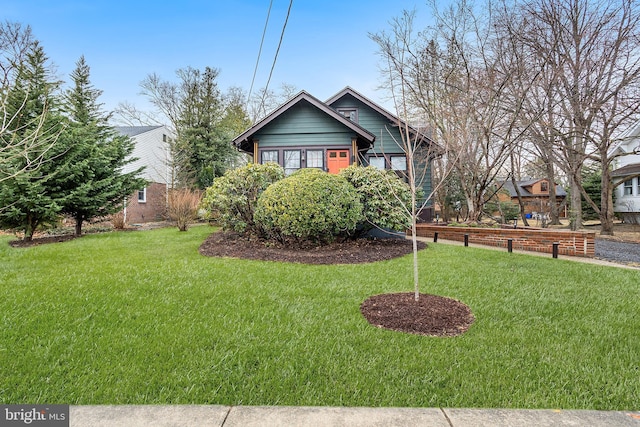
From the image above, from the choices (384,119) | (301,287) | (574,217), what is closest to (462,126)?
(384,119)

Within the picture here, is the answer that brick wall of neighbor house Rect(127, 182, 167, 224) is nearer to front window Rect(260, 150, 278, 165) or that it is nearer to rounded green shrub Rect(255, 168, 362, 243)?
front window Rect(260, 150, 278, 165)

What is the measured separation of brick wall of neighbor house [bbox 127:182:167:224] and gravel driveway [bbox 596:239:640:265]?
69.4 feet

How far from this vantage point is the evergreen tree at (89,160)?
10000mm

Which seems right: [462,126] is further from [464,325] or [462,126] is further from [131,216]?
[131,216]

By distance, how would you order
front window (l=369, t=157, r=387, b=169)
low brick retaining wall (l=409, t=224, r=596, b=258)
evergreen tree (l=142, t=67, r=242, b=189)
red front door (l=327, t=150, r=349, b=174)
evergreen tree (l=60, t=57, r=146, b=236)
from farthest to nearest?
evergreen tree (l=142, t=67, r=242, b=189) < front window (l=369, t=157, r=387, b=169) < red front door (l=327, t=150, r=349, b=174) < evergreen tree (l=60, t=57, r=146, b=236) < low brick retaining wall (l=409, t=224, r=596, b=258)

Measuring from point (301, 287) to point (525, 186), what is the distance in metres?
39.8

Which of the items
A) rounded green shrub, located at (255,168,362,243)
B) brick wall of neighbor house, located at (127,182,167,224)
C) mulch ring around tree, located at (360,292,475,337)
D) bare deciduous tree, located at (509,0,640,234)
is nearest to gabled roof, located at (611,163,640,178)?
bare deciduous tree, located at (509,0,640,234)

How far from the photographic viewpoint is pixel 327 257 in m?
7.36

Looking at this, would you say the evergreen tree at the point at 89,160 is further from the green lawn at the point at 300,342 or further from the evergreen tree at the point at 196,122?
the evergreen tree at the point at 196,122

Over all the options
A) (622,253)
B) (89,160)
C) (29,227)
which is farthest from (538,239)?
(29,227)

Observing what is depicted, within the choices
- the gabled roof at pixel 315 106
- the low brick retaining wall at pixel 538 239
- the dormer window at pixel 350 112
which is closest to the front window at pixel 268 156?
the gabled roof at pixel 315 106

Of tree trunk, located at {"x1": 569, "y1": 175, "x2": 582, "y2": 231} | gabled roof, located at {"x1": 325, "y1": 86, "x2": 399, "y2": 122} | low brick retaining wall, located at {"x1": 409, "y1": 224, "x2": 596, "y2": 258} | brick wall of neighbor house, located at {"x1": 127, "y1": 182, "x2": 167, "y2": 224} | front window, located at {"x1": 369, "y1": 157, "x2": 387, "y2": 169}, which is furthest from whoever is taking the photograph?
brick wall of neighbor house, located at {"x1": 127, "y1": 182, "x2": 167, "y2": 224}

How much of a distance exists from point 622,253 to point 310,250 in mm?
8867

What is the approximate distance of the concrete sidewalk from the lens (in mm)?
2000
